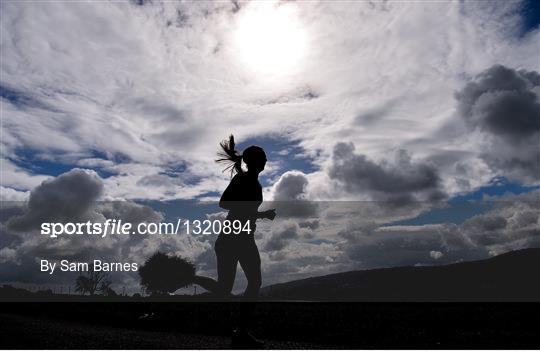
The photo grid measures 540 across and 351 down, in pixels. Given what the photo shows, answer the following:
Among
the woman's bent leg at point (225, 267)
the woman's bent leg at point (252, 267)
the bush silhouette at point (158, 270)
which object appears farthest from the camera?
the bush silhouette at point (158, 270)

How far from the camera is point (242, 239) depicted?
6.32m

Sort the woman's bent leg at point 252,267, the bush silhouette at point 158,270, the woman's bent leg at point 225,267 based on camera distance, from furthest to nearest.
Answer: the bush silhouette at point 158,270
the woman's bent leg at point 252,267
the woman's bent leg at point 225,267

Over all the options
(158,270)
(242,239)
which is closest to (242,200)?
(242,239)

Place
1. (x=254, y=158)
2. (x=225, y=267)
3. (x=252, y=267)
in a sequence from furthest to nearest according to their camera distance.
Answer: (x=254, y=158) < (x=252, y=267) < (x=225, y=267)

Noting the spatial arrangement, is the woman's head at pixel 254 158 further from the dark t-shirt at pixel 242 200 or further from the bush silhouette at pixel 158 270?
the bush silhouette at pixel 158 270

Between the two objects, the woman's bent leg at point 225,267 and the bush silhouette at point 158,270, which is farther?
the bush silhouette at point 158,270

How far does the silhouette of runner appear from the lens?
6270 millimetres

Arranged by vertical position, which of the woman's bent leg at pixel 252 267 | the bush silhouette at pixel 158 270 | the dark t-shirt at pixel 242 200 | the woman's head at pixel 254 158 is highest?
the bush silhouette at pixel 158 270

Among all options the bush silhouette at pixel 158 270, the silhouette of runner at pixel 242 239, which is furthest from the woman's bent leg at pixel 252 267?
the bush silhouette at pixel 158 270

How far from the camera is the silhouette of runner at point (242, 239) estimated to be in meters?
6.27

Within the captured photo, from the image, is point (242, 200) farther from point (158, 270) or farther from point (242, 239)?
point (158, 270)

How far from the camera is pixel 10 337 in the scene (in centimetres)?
632

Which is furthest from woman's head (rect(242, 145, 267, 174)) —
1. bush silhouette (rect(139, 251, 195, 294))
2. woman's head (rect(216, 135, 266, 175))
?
bush silhouette (rect(139, 251, 195, 294))

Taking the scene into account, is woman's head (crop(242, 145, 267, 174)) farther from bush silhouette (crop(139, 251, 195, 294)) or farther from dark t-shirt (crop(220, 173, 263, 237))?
bush silhouette (crop(139, 251, 195, 294))
